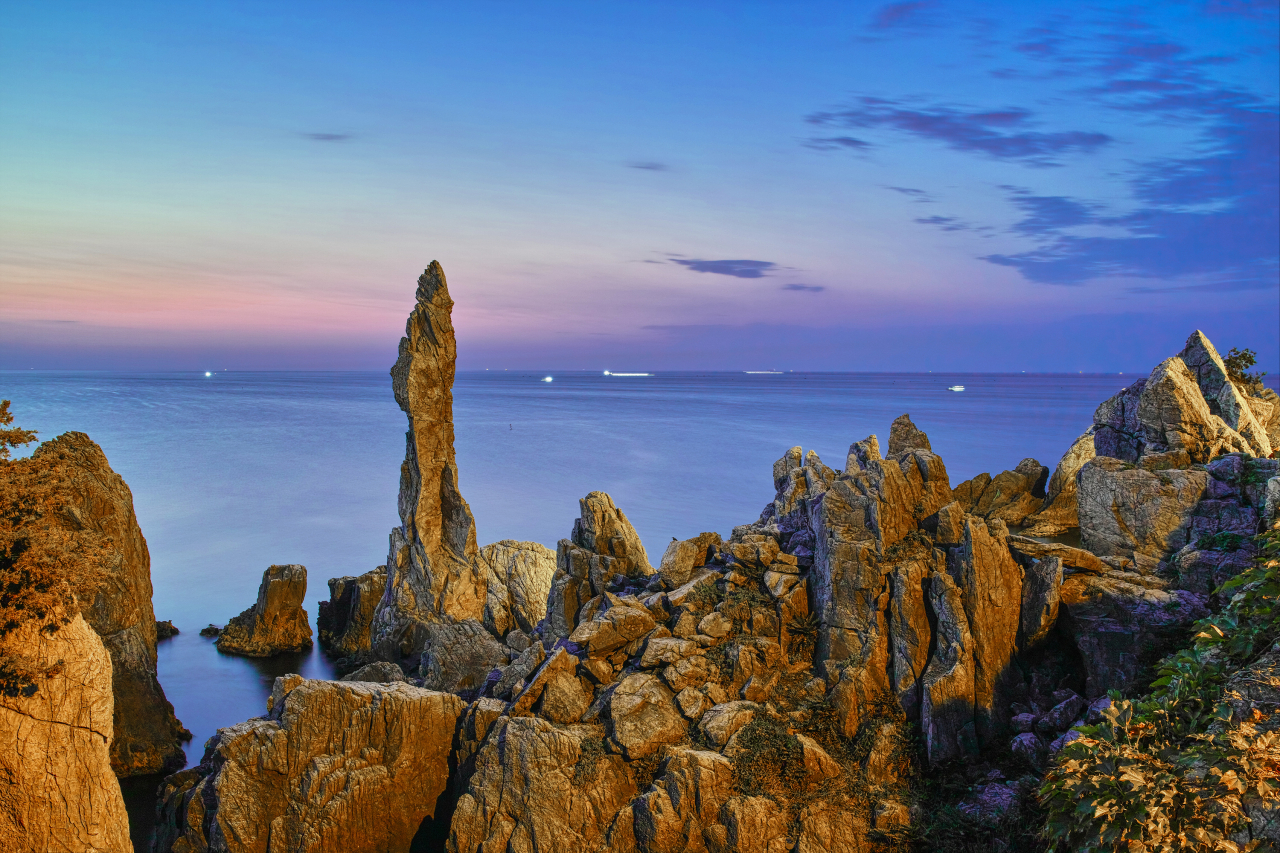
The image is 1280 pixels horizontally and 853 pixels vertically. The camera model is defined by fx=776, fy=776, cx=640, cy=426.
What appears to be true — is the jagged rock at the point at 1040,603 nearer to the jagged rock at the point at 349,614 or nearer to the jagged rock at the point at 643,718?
the jagged rock at the point at 643,718

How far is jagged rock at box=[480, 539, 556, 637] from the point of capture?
41.8 metres

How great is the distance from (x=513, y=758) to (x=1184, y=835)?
577 inches

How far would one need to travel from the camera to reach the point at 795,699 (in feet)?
69.2

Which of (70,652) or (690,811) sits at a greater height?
(70,652)

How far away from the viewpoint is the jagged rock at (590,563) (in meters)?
30.4

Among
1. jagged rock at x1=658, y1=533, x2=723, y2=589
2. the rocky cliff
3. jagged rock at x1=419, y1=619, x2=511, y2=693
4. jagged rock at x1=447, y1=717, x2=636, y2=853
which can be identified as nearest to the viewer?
the rocky cliff

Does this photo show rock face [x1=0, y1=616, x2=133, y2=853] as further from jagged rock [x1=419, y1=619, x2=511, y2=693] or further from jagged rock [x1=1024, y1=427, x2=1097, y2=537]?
jagged rock [x1=1024, y1=427, x2=1097, y2=537]

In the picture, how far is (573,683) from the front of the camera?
71.5 ft

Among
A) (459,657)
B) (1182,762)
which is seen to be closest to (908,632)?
(1182,762)

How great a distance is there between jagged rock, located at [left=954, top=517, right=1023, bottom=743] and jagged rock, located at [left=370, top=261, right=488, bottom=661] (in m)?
28.5

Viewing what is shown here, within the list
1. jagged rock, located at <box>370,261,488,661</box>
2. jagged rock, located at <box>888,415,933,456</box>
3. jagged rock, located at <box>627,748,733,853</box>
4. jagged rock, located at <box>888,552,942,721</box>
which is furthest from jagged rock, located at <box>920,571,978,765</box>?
jagged rock, located at <box>370,261,488,661</box>

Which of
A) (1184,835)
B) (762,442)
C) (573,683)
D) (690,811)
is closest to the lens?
(1184,835)

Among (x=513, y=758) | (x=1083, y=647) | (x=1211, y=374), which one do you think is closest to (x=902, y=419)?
(x=1211, y=374)

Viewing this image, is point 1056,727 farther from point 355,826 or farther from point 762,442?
point 762,442
